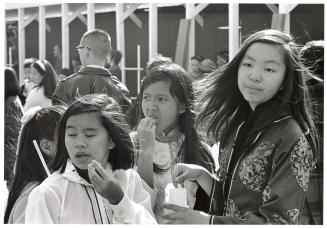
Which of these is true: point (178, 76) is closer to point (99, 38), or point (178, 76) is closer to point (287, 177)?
point (99, 38)

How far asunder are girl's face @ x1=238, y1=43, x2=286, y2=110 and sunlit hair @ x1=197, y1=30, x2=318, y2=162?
0.04ft

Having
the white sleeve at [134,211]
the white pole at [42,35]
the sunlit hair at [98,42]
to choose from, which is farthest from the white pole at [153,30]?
the white sleeve at [134,211]

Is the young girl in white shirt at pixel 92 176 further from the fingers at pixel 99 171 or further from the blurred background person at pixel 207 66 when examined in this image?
the blurred background person at pixel 207 66

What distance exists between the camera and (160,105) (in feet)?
6.27

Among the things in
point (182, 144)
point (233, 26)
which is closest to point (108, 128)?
point (182, 144)

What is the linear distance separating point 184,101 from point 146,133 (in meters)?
0.17

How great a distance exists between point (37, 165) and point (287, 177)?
744 millimetres

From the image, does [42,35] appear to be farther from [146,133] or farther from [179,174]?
[179,174]

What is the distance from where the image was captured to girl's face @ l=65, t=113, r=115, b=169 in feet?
5.67

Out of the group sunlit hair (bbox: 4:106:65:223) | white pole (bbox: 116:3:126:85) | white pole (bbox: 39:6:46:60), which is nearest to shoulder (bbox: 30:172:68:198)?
sunlit hair (bbox: 4:106:65:223)

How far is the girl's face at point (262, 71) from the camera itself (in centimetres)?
166

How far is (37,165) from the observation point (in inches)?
72.7
